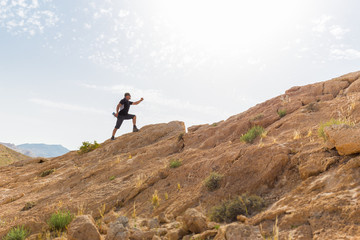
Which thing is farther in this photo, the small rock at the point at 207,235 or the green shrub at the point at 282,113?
the green shrub at the point at 282,113

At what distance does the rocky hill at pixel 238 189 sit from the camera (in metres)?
3.65

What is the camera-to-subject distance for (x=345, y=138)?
173 inches

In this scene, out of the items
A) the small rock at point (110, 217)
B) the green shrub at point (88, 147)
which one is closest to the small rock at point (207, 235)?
the small rock at point (110, 217)

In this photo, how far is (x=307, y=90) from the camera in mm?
12797

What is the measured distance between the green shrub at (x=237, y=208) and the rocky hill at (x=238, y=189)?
0.23 ft

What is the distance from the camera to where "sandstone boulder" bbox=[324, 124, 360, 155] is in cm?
426

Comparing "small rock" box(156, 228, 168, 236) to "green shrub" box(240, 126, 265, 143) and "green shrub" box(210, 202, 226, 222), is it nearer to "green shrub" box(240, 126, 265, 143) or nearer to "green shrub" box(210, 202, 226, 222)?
"green shrub" box(210, 202, 226, 222)

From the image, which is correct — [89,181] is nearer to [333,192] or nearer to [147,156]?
[147,156]

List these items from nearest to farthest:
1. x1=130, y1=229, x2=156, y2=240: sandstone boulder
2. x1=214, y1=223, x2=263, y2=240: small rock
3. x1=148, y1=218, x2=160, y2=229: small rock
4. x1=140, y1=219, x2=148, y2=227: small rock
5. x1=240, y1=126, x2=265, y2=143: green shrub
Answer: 1. x1=214, y1=223, x2=263, y2=240: small rock
2. x1=130, y1=229, x2=156, y2=240: sandstone boulder
3. x1=148, y1=218, x2=160, y2=229: small rock
4. x1=140, y1=219, x2=148, y2=227: small rock
5. x1=240, y1=126, x2=265, y2=143: green shrub

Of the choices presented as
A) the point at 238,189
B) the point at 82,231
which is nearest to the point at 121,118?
the point at 82,231

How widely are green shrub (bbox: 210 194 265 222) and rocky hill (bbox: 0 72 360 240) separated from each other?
69 mm

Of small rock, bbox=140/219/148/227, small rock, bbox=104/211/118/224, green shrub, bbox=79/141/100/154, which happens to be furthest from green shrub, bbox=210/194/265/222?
green shrub, bbox=79/141/100/154

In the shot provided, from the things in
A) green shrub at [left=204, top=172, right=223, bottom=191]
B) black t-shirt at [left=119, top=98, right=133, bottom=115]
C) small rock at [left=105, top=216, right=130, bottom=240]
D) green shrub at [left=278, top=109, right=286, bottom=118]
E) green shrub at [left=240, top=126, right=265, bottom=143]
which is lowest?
small rock at [left=105, top=216, right=130, bottom=240]

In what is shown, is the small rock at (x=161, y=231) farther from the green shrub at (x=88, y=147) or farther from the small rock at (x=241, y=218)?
the green shrub at (x=88, y=147)
